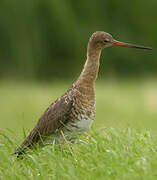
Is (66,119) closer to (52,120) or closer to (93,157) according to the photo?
(52,120)

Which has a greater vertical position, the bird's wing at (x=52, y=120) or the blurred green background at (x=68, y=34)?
the blurred green background at (x=68, y=34)

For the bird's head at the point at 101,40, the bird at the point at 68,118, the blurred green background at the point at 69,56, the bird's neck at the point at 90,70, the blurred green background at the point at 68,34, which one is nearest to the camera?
the bird at the point at 68,118

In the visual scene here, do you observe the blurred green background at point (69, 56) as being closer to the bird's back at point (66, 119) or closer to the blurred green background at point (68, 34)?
the blurred green background at point (68, 34)

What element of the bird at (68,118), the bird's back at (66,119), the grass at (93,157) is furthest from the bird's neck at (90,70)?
the grass at (93,157)

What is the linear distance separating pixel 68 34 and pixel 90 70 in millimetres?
15137

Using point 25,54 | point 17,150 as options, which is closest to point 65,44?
point 25,54

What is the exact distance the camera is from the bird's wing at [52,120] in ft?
21.7

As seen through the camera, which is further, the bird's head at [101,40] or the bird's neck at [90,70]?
the bird's head at [101,40]

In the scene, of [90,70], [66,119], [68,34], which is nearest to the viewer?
[66,119]

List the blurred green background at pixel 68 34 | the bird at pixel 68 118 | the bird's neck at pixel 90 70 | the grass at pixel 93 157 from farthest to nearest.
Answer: the blurred green background at pixel 68 34
the bird's neck at pixel 90 70
the bird at pixel 68 118
the grass at pixel 93 157

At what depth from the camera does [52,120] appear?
6715 mm

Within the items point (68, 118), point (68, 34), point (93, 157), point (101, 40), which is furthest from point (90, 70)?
point (68, 34)

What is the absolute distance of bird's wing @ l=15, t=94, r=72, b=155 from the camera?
6617 mm

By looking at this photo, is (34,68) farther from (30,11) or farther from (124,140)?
(124,140)
